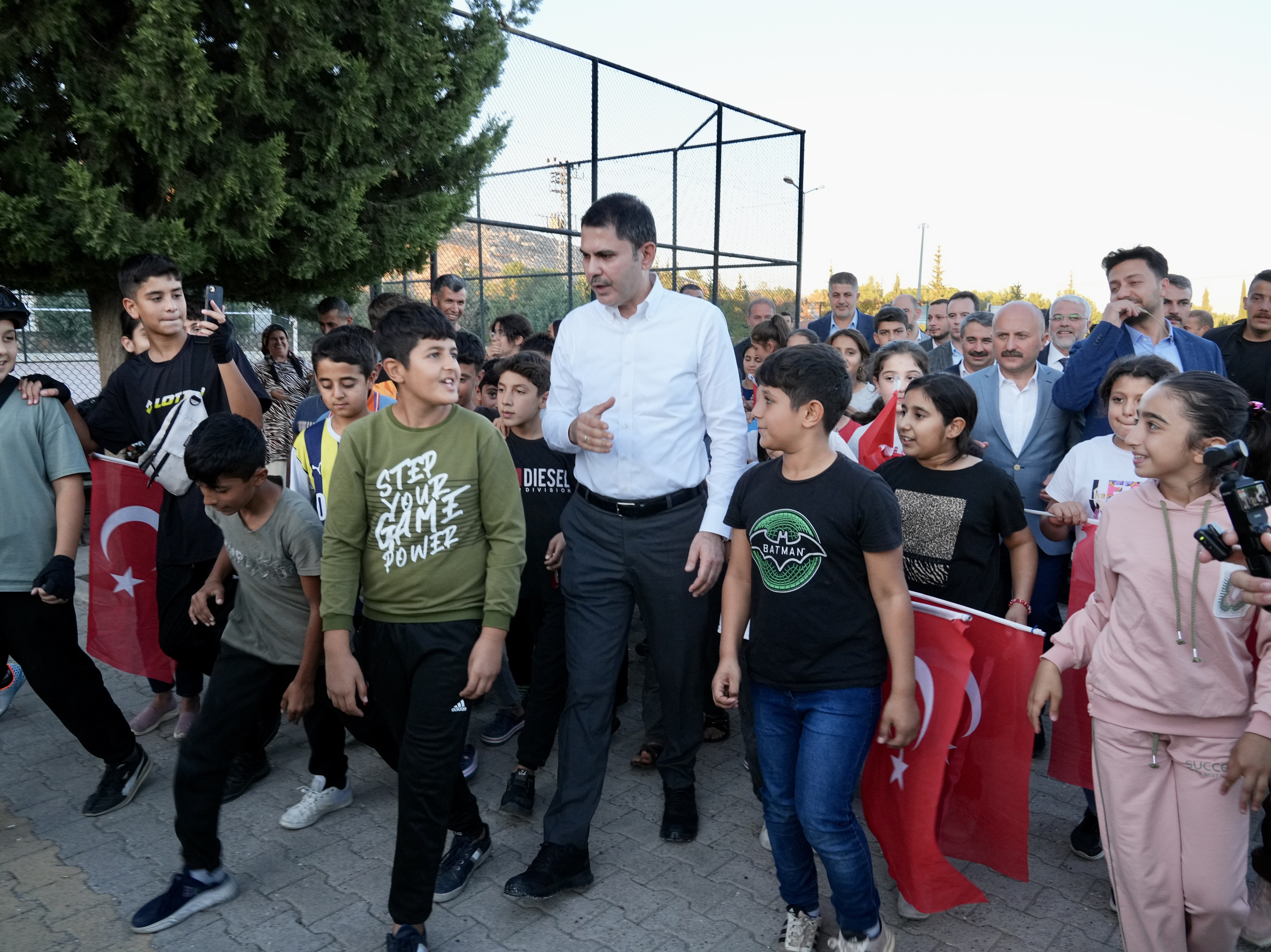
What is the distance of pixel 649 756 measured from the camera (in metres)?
4.07

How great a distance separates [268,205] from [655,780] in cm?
437

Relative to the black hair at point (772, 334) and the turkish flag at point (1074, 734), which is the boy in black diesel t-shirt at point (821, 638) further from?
the black hair at point (772, 334)

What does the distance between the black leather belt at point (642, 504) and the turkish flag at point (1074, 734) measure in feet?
4.68

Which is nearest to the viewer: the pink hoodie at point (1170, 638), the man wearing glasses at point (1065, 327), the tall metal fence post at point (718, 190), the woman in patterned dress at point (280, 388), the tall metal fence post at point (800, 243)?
the pink hoodie at point (1170, 638)

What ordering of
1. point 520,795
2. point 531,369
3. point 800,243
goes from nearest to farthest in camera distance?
1. point 520,795
2. point 531,369
3. point 800,243

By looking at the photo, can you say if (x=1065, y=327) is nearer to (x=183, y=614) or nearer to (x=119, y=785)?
(x=183, y=614)

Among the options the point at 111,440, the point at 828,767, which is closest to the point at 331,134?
the point at 111,440

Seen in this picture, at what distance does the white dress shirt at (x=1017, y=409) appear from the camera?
14.2 ft

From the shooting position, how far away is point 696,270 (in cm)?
1350

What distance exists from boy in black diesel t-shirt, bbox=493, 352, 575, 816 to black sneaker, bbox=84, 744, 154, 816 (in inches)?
58.8

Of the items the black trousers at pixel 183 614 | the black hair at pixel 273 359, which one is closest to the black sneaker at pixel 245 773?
the black trousers at pixel 183 614

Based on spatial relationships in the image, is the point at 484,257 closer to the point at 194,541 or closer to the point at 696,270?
the point at 696,270

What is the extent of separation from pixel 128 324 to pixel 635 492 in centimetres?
361

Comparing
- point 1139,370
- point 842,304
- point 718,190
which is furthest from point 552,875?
point 718,190
